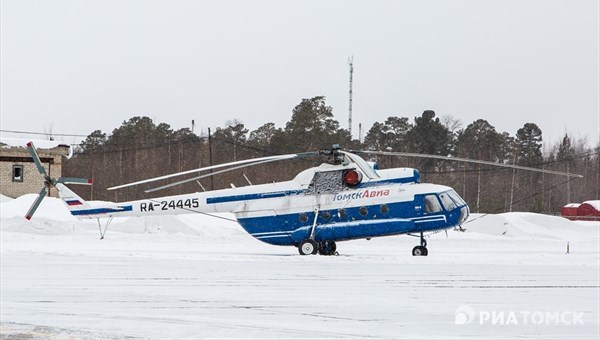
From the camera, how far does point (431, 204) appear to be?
2422cm

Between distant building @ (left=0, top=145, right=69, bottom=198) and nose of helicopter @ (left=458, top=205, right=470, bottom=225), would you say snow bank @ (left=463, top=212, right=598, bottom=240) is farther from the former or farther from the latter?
distant building @ (left=0, top=145, right=69, bottom=198)

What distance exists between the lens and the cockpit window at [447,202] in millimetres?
24266

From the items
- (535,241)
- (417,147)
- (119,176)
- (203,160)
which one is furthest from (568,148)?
(535,241)

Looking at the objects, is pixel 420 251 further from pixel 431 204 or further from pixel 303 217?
pixel 303 217

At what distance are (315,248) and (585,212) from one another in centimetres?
3517

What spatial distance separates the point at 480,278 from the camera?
17.8m

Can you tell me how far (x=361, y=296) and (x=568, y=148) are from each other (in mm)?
88650

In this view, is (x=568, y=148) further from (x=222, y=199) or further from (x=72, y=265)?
(x=72, y=265)

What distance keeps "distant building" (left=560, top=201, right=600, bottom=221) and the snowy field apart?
3009 centimetres

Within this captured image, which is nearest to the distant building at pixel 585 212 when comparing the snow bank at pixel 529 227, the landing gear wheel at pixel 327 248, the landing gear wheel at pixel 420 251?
the snow bank at pixel 529 227

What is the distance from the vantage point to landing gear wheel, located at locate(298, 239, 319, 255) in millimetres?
24422

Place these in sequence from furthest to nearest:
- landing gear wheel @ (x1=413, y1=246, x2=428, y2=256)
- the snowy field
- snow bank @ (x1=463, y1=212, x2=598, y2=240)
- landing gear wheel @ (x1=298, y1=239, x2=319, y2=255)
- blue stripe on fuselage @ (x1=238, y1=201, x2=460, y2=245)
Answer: snow bank @ (x1=463, y1=212, x2=598, y2=240), landing gear wheel @ (x1=413, y1=246, x2=428, y2=256), landing gear wheel @ (x1=298, y1=239, x2=319, y2=255), blue stripe on fuselage @ (x1=238, y1=201, x2=460, y2=245), the snowy field

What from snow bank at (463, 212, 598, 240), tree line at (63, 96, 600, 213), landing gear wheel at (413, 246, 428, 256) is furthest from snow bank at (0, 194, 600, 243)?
tree line at (63, 96, 600, 213)

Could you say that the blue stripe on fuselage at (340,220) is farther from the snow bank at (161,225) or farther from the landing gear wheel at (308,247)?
the snow bank at (161,225)
